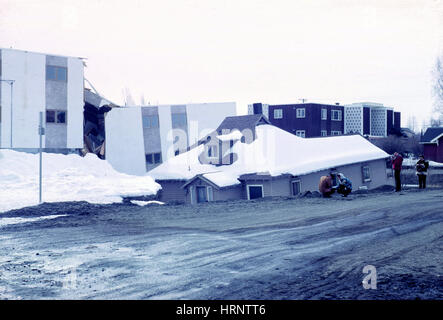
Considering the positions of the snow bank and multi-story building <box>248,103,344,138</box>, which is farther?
multi-story building <box>248,103,344,138</box>

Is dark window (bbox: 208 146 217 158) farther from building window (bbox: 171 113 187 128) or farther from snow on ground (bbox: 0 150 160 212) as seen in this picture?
snow on ground (bbox: 0 150 160 212)

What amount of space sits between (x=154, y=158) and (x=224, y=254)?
34.2 metres

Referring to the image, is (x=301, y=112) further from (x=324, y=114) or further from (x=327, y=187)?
(x=327, y=187)

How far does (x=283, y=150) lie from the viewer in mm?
35344

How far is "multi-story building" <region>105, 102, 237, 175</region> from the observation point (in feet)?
133

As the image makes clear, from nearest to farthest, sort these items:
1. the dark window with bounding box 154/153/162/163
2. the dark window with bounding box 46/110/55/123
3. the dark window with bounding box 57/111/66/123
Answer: the dark window with bounding box 46/110/55/123, the dark window with bounding box 57/111/66/123, the dark window with bounding box 154/153/162/163

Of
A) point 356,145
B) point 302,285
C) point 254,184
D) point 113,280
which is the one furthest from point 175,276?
point 356,145

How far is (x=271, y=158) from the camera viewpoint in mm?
33938

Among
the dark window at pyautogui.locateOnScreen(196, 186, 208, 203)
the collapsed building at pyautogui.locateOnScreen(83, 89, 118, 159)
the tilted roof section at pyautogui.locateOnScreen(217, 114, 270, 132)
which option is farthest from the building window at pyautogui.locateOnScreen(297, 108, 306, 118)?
the dark window at pyautogui.locateOnScreen(196, 186, 208, 203)

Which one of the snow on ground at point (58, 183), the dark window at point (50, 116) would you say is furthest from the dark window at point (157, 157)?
the snow on ground at point (58, 183)

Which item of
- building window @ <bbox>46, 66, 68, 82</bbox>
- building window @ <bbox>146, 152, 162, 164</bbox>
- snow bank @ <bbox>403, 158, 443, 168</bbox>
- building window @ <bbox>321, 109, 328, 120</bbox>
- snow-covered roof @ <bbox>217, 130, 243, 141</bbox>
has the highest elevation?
building window @ <bbox>321, 109, 328, 120</bbox>

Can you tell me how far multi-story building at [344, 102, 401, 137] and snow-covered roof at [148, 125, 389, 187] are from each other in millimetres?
35818

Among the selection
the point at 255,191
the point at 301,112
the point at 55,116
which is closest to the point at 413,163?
the point at 301,112

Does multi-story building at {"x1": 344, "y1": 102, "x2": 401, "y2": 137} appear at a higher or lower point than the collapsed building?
higher
